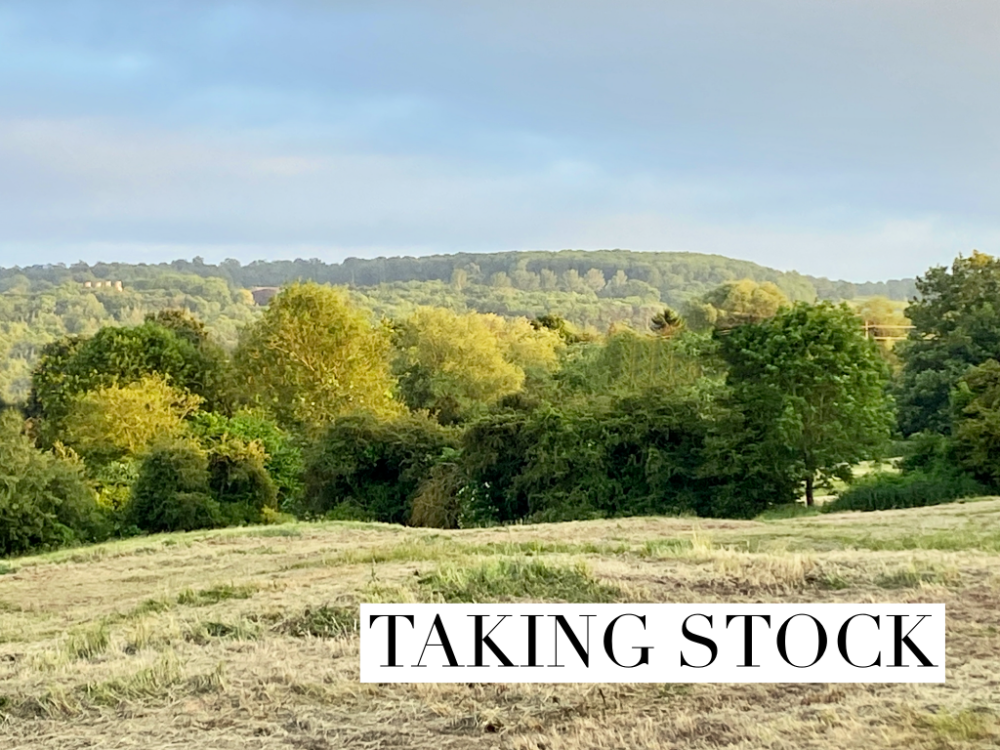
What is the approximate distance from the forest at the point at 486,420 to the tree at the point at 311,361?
76 millimetres

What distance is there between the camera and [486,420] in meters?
26.3

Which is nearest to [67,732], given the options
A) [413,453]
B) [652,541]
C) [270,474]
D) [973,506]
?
[652,541]

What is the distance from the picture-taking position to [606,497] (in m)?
24.3

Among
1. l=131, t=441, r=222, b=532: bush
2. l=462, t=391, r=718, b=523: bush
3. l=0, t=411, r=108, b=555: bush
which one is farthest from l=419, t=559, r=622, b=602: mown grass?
→ l=131, t=441, r=222, b=532: bush

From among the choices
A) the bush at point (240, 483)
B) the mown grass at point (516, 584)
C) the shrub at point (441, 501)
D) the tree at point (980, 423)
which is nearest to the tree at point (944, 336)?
the tree at point (980, 423)

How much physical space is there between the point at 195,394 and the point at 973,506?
2930 centimetres

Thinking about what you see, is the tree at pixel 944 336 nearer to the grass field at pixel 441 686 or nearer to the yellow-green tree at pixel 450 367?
the yellow-green tree at pixel 450 367

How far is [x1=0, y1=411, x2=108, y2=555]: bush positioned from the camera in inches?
956

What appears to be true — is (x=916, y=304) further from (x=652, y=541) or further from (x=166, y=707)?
(x=166, y=707)

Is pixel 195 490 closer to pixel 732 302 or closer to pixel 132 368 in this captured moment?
pixel 132 368

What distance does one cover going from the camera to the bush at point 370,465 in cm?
2895

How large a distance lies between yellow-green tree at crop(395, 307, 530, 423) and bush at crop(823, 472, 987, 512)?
22126 mm

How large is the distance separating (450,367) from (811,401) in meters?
24.1

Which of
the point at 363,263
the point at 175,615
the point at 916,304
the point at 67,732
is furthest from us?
the point at 363,263
